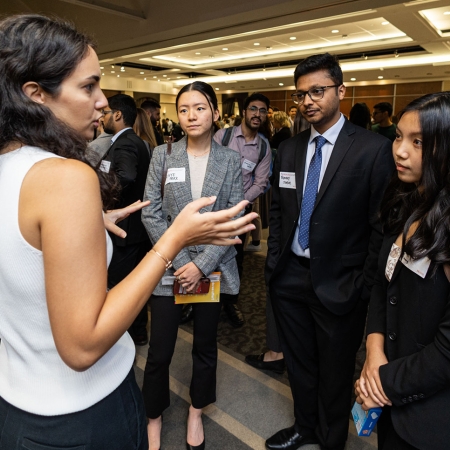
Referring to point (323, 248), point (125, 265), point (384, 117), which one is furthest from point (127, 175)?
point (384, 117)

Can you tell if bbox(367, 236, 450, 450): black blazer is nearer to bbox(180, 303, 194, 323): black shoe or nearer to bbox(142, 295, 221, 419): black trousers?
bbox(142, 295, 221, 419): black trousers

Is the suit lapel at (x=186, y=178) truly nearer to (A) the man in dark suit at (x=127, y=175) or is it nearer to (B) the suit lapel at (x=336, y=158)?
(B) the suit lapel at (x=336, y=158)

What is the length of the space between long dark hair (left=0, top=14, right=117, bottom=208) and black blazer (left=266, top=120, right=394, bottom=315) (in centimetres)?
115

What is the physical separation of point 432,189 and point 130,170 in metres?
1.96

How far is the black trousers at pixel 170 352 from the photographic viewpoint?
1832 mm

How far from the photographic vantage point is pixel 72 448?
2.68 ft

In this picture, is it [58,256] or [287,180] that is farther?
[287,180]

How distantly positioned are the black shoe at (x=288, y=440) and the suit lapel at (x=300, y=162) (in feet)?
3.86

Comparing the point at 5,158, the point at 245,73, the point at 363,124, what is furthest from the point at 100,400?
the point at 245,73

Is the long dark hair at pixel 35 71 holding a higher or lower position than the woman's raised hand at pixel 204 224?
higher

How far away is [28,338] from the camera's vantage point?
2.59ft

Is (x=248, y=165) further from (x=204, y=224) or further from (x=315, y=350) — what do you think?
(x=204, y=224)

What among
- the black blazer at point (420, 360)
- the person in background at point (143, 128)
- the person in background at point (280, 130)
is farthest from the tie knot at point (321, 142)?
the person in background at point (280, 130)

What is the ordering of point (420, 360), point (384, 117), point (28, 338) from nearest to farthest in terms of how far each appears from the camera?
point (28, 338) < point (420, 360) < point (384, 117)
